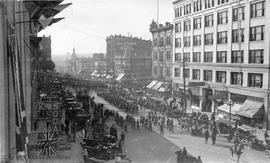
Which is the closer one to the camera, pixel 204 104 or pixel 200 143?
pixel 200 143

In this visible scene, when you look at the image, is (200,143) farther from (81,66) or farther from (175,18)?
(81,66)

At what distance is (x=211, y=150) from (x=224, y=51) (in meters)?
21.3

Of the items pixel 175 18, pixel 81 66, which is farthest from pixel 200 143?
pixel 81 66

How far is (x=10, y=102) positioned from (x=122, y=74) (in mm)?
72246

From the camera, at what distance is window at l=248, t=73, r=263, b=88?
3378 cm

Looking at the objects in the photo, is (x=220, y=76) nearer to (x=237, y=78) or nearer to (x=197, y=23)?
(x=237, y=78)

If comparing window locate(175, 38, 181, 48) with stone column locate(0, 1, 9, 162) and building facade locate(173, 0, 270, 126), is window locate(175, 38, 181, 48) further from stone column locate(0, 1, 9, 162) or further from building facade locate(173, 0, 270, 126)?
stone column locate(0, 1, 9, 162)

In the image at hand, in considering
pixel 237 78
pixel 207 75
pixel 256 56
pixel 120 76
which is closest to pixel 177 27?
pixel 207 75

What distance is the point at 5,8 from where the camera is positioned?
476 inches

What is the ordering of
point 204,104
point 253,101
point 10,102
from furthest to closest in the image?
point 204,104, point 253,101, point 10,102

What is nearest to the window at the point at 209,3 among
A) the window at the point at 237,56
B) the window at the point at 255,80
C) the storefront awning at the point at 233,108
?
the window at the point at 237,56

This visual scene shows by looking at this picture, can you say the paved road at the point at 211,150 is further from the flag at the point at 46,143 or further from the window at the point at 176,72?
the window at the point at 176,72

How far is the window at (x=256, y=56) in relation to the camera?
1333 inches

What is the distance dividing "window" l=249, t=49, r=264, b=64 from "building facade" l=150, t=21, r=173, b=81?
21417mm
